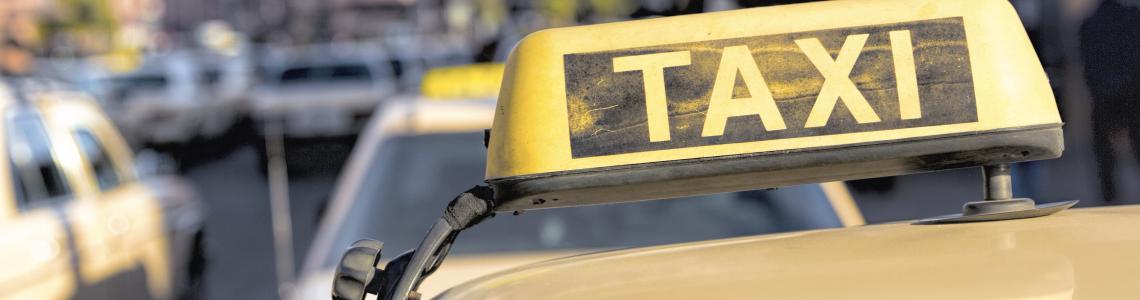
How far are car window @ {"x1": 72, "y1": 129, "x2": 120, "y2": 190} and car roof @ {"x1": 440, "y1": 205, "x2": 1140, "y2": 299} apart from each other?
16.6 feet

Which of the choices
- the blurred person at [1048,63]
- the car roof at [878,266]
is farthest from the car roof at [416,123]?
the blurred person at [1048,63]

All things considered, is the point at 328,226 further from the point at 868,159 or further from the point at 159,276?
the point at 159,276

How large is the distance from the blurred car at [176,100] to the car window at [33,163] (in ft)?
61.4

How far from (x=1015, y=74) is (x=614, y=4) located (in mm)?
81128

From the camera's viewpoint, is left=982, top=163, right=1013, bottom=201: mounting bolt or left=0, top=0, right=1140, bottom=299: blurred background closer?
left=982, top=163, right=1013, bottom=201: mounting bolt

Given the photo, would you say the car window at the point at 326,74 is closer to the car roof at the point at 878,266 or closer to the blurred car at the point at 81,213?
the blurred car at the point at 81,213

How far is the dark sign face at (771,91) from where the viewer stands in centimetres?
181

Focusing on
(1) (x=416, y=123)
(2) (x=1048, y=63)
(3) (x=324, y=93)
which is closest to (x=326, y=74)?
(3) (x=324, y=93)

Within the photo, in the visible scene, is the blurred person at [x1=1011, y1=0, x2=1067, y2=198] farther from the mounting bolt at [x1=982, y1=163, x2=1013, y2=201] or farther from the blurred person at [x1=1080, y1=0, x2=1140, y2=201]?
the mounting bolt at [x1=982, y1=163, x2=1013, y2=201]

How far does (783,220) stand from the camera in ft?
14.7

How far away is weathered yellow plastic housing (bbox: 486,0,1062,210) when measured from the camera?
1.81 m

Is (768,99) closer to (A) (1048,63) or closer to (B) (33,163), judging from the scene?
(B) (33,163)

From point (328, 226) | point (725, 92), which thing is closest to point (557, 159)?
point (725, 92)

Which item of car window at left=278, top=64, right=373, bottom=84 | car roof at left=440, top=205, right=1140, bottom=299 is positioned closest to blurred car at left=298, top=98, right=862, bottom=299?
car roof at left=440, top=205, right=1140, bottom=299
